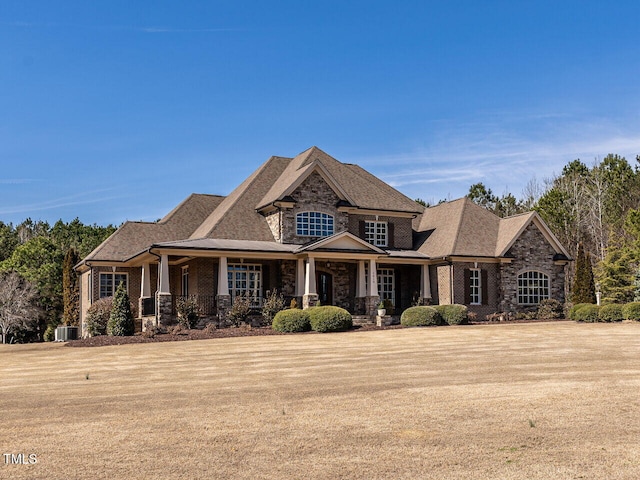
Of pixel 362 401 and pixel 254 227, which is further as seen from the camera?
pixel 254 227

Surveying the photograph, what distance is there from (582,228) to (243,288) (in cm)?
3683

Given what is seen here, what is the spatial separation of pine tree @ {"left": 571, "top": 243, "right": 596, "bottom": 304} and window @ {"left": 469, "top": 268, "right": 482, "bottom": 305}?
199 inches

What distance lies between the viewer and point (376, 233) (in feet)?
126

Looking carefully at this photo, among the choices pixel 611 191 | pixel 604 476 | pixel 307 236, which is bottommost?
pixel 604 476

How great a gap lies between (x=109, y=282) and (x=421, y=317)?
1637 cm

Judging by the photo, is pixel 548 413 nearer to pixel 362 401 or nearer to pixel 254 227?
pixel 362 401

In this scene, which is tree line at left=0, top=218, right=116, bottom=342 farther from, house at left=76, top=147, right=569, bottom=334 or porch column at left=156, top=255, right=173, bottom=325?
porch column at left=156, top=255, right=173, bottom=325

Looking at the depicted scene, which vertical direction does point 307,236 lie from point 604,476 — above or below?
above

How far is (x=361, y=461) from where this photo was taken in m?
8.38

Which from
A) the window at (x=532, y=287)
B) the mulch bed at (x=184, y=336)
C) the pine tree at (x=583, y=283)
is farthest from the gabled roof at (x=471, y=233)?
the mulch bed at (x=184, y=336)

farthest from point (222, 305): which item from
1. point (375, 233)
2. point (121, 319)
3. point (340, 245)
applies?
point (375, 233)

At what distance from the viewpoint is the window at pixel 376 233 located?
38094 millimetres

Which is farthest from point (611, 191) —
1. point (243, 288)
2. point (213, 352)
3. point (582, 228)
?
point (213, 352)

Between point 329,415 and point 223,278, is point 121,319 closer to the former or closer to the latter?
point 223,278
